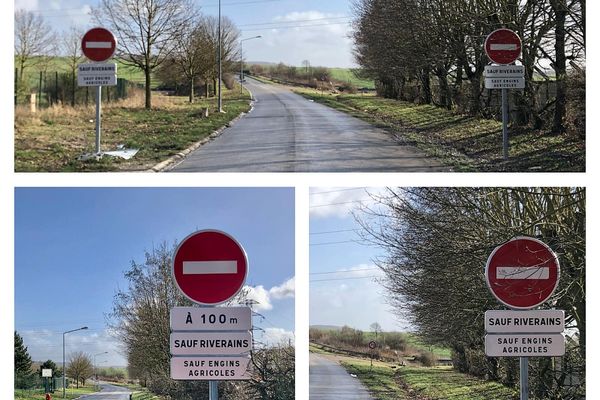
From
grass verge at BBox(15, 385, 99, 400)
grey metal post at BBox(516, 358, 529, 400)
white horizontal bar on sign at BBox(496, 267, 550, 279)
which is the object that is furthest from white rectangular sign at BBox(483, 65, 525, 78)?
grass verge at BBox(15, 385, 99, 400)

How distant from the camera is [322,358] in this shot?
15477 millimetres

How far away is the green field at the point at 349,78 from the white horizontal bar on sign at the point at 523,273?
1161 centimetres

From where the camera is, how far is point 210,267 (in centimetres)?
612

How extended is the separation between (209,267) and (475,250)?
5.97 m

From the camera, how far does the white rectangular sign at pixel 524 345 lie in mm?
6695

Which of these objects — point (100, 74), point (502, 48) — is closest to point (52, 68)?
point (100, 74)

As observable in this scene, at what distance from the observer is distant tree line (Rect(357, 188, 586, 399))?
34.7 ft

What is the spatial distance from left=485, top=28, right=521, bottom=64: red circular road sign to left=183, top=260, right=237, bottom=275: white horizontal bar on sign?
7169mm

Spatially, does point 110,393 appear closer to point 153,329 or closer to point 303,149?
point 153,329

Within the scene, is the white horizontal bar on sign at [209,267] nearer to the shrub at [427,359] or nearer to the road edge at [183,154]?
the road edge at [183,154]

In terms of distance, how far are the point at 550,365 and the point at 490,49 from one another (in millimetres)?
4799

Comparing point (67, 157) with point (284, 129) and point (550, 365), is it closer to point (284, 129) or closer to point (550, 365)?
point (284, 129)

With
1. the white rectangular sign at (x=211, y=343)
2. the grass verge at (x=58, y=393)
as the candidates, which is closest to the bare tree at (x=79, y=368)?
the grass verge at (x=58, y=393)

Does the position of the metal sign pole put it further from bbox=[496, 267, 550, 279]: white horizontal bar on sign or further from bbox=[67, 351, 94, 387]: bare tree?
bbox=[67, 351, 94, 387]: bare tree
